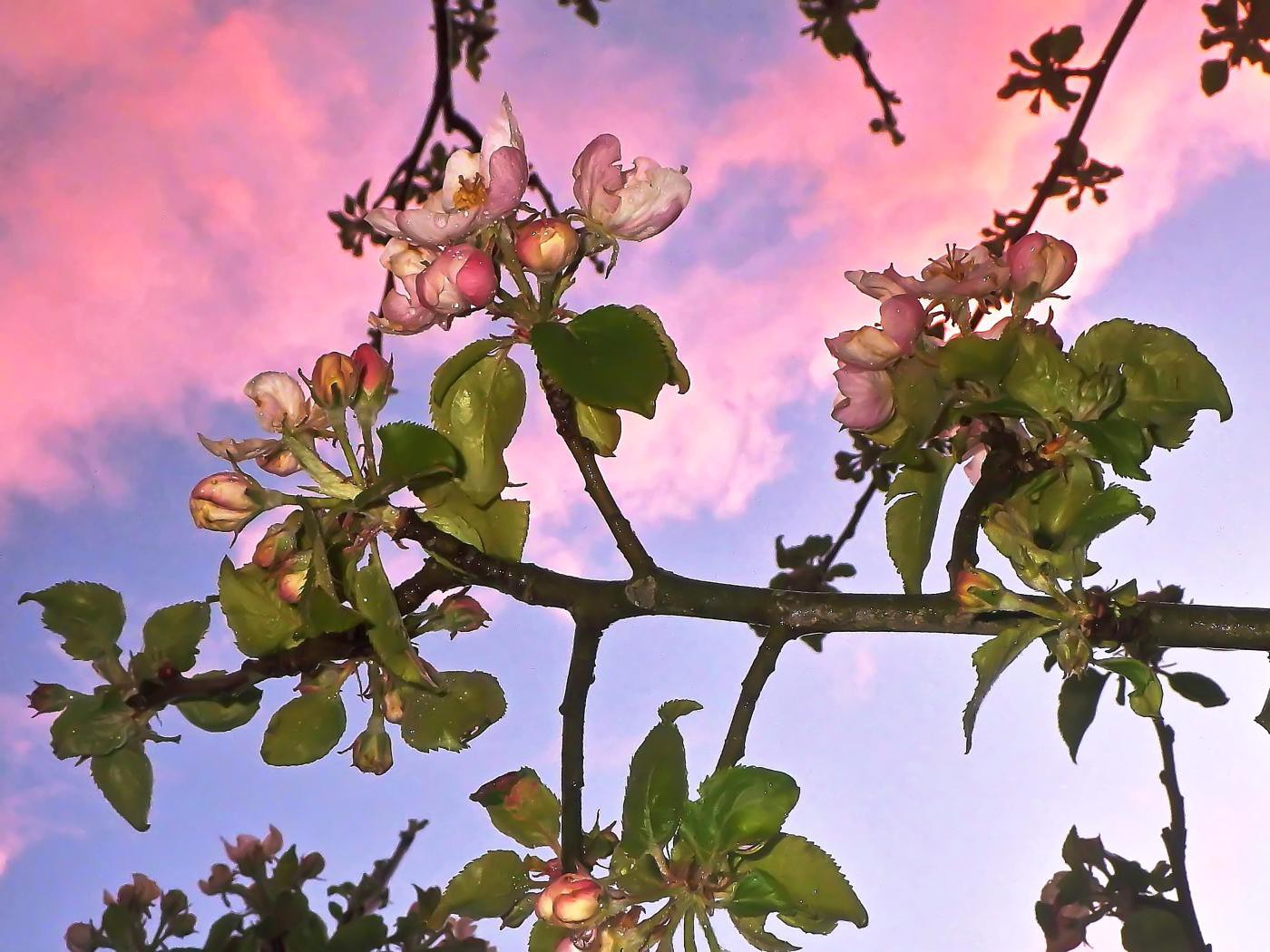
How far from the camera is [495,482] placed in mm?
777

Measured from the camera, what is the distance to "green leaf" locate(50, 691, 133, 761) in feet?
2.71

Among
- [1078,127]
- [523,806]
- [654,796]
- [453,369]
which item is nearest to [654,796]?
[654,796]

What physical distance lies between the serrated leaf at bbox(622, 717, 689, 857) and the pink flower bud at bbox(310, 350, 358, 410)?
0.31 m

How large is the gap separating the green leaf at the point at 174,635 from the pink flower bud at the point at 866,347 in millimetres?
520

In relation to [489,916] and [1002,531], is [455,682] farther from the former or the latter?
[1002,531]

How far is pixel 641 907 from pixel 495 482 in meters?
0.30

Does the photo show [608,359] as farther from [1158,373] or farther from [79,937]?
[79,937]

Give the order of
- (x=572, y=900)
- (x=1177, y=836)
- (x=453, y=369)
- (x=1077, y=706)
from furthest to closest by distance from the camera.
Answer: (x=1177, y=836) < (x=1077, y=706) < (x=453, y=369) < (x=572, y=900)

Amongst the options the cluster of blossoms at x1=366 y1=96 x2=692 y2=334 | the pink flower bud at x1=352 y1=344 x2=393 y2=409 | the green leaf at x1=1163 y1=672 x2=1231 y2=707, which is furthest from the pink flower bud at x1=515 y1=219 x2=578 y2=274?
the green leaf at x1=1163 y1=672 x2=1231 y2=707

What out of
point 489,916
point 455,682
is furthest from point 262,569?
point 489,916

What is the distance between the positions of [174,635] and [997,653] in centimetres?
61

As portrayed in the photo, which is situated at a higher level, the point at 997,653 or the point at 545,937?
the point at 997,653

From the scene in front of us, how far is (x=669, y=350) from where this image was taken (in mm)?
812

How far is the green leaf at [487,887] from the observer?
79cm
